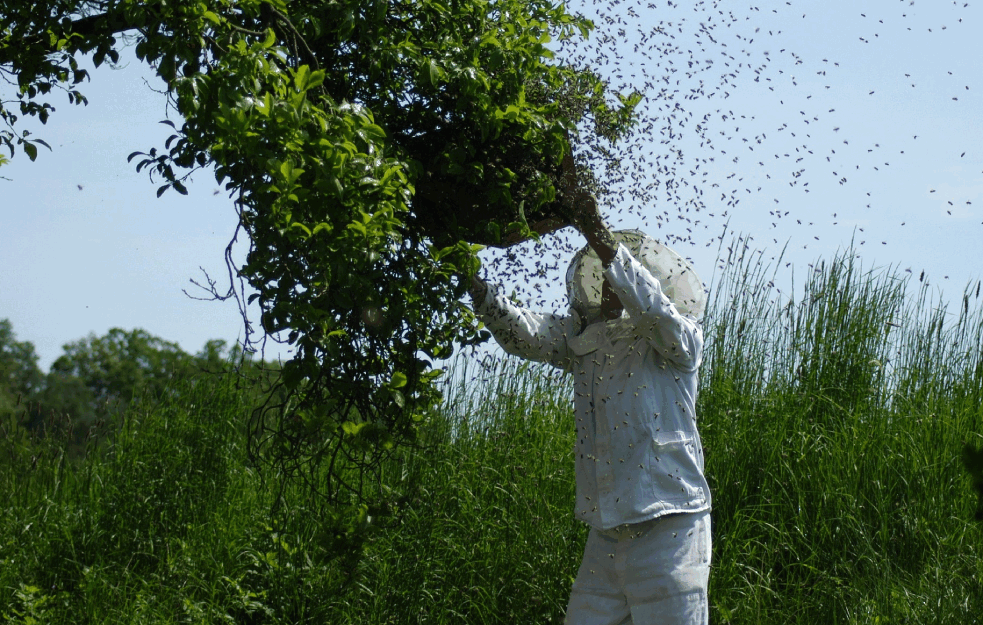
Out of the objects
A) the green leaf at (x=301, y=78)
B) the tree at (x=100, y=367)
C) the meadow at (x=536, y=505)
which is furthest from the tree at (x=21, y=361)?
the green leaf at (x=301, y=78)

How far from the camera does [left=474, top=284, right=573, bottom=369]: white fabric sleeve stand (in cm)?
328

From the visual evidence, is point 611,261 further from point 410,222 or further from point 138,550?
point 138,550

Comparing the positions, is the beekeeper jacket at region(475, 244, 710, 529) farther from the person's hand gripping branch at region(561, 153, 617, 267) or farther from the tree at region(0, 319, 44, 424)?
the tree at region(0, 319, 44, 424)

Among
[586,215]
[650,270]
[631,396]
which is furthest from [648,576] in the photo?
[586,215]

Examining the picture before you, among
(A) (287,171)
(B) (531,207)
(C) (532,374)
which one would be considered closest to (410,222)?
(B) (531,207)

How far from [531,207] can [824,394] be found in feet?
8.80

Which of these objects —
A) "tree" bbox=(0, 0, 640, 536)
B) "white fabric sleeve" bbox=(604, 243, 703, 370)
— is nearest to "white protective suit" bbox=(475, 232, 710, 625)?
"white fabric sleeve" bbox=(604, 243, 703, 370)

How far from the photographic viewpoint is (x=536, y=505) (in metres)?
4.25

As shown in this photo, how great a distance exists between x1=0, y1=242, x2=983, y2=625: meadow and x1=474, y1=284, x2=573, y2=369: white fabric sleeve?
89 centimetres

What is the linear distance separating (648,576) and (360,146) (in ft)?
5.63

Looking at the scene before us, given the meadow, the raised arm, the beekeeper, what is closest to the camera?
the beekeeper

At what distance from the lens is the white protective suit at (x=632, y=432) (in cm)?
304

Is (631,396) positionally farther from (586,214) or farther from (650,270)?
(586,214)

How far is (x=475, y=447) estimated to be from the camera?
481cm
